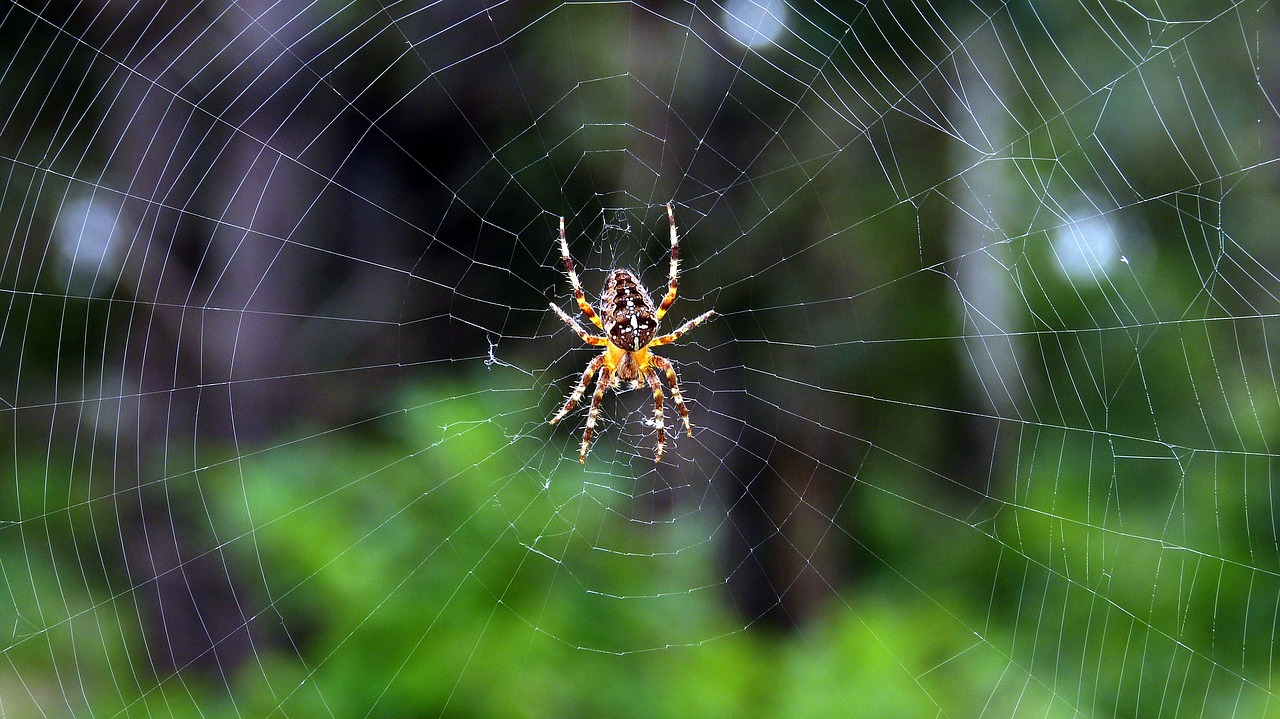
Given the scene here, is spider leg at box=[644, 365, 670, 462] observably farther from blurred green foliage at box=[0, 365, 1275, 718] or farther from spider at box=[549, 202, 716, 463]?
blurred green foliage at box=[0, 365, 1275, 718]

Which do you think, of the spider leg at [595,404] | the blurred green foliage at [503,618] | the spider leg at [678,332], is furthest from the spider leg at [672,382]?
the blurred green foliage at [503,618]

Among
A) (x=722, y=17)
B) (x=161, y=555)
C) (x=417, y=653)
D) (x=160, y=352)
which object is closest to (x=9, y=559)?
(x=161, y=555)

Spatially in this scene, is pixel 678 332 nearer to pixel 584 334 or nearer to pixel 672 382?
pixel 672 382

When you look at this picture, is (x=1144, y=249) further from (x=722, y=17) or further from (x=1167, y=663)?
(x=722, y=17)

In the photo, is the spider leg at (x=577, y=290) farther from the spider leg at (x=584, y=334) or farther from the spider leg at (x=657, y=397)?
the spider leg at (x=657, y=397)

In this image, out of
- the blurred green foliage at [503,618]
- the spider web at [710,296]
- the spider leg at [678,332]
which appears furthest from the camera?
the spider web at [710,296]

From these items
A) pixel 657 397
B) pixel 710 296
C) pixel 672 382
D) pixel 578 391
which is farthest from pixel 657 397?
pixel 710 296
